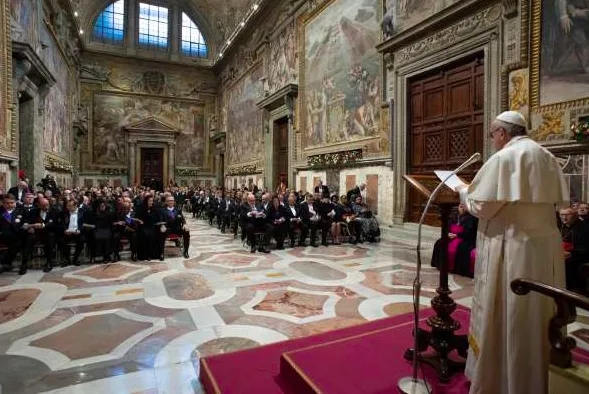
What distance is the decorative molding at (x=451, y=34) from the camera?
7504 millimetres

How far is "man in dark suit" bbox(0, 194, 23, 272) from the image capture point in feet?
20.2

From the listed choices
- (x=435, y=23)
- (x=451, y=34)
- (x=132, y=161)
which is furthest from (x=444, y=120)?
(x=132, y=161)

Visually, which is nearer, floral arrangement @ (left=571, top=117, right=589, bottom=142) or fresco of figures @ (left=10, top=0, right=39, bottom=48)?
floral arrangement @ (left=571, top=117, right=589, bottom=142)

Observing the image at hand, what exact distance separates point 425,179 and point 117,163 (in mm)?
26946

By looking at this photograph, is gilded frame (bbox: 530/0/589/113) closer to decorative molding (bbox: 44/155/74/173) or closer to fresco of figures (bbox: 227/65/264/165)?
fresco of figures (bbox: 227/65/264/165)

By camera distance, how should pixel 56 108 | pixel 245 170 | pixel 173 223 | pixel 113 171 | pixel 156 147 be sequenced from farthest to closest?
1. pixel 156 147
2. pixel 113 171
3. pixel 245 170
4. pixel 56 108
5. pixel 173 223

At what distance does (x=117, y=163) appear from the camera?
83.7 ft

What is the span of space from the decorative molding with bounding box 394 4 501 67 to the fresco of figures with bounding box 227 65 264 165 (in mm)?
10914

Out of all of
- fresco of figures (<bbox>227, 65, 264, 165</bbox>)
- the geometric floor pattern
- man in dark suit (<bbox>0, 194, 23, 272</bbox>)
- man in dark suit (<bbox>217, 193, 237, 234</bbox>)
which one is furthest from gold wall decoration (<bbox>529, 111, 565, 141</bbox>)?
fresco of figures (<bbox>227, 65, 264, 165</bbox>)

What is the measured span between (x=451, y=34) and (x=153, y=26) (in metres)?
25.4

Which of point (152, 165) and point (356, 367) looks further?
point (152, 165)

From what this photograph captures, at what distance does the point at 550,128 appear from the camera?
6418 mm

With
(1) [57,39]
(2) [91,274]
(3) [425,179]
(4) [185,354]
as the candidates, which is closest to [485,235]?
(3) [425,179]

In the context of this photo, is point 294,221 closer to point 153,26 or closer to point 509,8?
point 509,8
